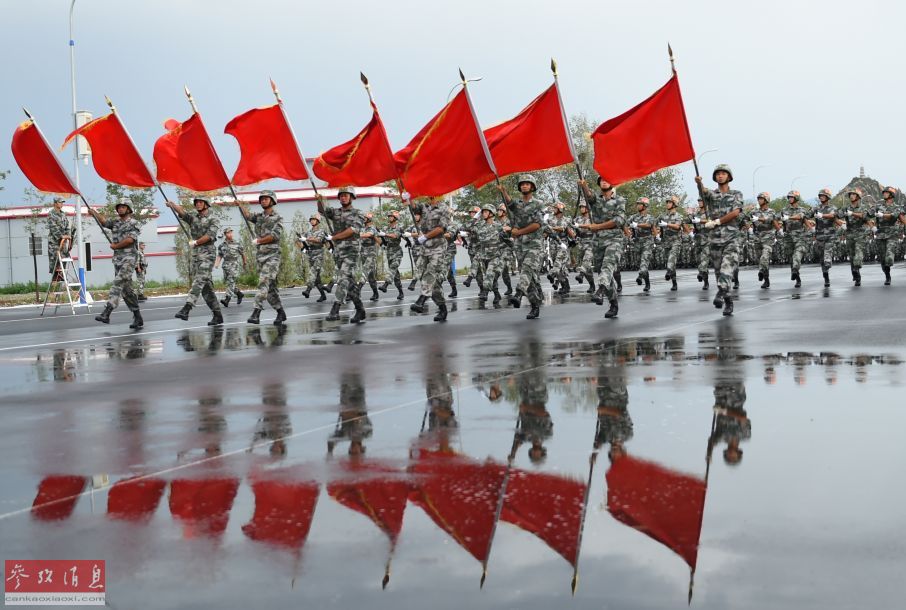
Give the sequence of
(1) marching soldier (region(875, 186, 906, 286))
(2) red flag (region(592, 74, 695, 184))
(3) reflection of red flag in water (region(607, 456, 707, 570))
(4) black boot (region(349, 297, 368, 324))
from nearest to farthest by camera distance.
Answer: (3) reflection of red flag in water (region(607, 456, 707, 570)) → (2) red flag (region(592, 74, 695, 184)) → (4) black boot (region(349, 297, 368, 324)) → (1) marching soldier (region(875, 186, 906, 286))

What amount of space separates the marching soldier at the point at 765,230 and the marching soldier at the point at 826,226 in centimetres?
112

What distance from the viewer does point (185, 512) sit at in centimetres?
573

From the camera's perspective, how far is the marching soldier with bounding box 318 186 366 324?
1933 cm

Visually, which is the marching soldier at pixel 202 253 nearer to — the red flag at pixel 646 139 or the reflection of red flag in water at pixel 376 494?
the red flag at pixel 646 139

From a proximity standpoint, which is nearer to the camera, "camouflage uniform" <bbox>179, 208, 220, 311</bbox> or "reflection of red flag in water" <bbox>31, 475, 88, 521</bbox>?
"reflection of red flag in water" <bbox>31, 475, 88, 521</bbox>

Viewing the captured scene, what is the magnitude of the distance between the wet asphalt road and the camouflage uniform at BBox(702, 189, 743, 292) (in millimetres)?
5341

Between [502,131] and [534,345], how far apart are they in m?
5.32

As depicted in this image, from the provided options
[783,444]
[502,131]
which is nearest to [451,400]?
[783,444]

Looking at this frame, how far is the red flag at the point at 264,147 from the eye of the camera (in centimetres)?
1978

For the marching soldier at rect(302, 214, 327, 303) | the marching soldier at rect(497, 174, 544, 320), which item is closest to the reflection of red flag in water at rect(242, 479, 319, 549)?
the marching soldier at rect(497, 174, 544, 320)

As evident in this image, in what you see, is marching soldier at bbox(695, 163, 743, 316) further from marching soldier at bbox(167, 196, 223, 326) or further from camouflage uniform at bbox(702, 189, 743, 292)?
marching soldier at bbox(167, 196, 223, 326)

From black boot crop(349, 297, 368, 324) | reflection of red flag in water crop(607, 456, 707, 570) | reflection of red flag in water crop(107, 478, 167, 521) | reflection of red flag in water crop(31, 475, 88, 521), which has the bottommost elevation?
reflection of red flag in water crop(607, 456, 707, 570)

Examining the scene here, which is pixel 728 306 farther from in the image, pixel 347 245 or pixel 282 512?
pixel 282 512

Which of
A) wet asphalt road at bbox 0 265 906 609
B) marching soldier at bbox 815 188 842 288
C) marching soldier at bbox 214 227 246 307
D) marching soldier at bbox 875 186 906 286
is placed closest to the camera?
wet asphalt road at bbox 0 265 906 609
